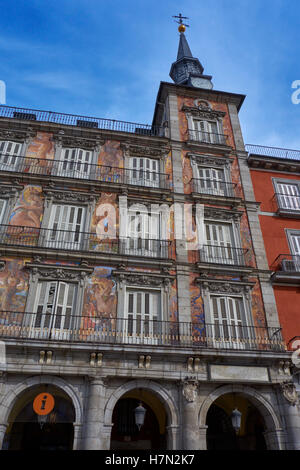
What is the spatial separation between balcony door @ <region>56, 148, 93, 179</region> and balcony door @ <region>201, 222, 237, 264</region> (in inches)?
253

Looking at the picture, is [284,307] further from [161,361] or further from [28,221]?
[28,221]

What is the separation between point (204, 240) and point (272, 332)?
15.7ft

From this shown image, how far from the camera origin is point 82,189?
1650cm

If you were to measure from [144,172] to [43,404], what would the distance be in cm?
1113

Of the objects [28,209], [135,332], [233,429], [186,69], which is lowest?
[233,429]

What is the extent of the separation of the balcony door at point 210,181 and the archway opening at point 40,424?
36.0 ft

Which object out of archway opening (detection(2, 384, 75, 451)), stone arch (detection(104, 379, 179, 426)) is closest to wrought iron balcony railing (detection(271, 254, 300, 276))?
stone arch (detection(104, 379, 179, 426))

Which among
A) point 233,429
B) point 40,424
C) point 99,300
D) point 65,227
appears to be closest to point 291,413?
point 233,429

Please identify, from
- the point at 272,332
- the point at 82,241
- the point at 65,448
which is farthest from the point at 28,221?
the point at 272,332

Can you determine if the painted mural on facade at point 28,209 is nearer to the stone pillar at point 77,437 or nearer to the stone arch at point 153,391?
the stone arch at point 153,391

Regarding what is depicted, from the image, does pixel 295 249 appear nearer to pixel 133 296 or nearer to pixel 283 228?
pixel 283 228

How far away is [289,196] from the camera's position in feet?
60.4

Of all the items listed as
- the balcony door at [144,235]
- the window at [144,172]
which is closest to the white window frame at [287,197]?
the window at [144,172]

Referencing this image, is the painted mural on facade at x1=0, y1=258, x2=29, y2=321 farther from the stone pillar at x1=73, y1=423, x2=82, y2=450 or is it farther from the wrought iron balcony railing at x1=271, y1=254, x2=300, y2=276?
the wrought iron balcony railing at x1=271, y1=254, x2=300, y2=276
